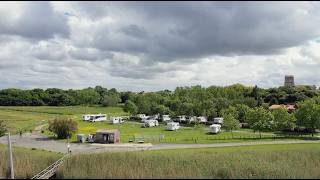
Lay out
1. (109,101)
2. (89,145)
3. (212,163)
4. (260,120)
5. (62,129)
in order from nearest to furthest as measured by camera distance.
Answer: (212,163), (89,145), (62,129), (260,120), (109,101)

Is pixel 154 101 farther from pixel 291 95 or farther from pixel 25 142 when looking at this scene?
pixel 25 142

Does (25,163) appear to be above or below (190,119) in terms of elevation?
below

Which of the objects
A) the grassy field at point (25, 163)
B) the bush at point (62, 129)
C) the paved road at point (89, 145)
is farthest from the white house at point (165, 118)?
the grassy field at point (25, 163)

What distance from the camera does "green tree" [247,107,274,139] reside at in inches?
2805

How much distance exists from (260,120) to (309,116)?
282 inches

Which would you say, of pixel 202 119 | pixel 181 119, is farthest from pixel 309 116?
pixel 181 119

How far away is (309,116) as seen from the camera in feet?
235

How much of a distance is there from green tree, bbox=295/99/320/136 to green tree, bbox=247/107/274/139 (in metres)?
4.56

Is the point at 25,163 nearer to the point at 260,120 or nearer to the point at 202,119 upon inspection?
the point at 260,120

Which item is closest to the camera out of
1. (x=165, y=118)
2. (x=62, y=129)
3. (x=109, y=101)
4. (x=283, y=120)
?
(x=62, y=129)

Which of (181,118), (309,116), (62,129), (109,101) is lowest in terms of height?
(62,129)

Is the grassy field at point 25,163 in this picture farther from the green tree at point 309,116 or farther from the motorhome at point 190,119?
the motorhome at point 190,119

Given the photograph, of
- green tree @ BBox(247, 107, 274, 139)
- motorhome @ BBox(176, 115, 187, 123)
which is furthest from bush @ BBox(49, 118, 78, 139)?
motorhome @ BBox(176, 115, 187, 123)

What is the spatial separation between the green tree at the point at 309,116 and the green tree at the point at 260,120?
4.56 m
